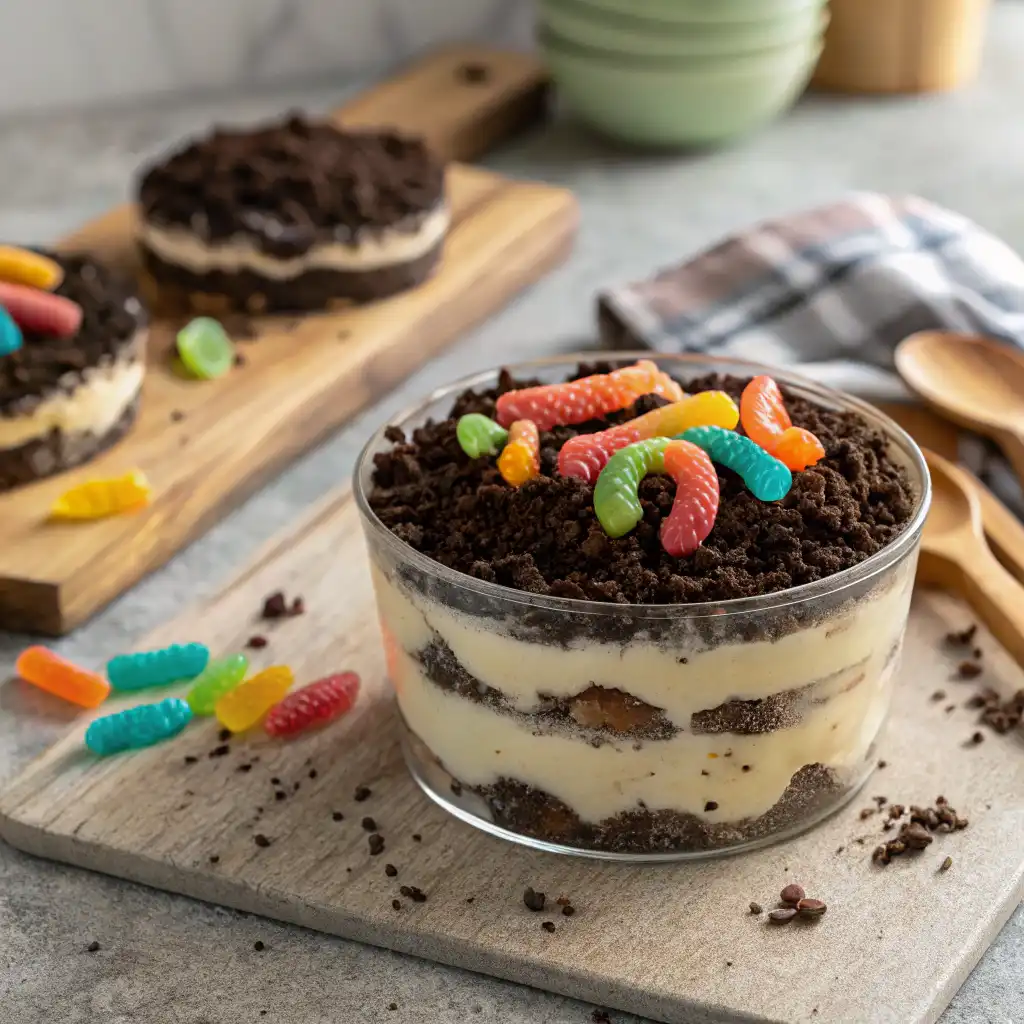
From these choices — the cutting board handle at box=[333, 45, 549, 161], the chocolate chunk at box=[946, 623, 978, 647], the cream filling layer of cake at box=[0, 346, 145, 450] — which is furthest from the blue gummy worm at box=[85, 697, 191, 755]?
the cutting board handle at box=[333, 45, 549, 161]

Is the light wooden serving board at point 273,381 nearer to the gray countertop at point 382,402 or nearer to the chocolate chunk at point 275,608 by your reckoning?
the gray countertop at point 382,402

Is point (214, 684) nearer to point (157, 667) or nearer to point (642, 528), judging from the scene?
point (157, 667)

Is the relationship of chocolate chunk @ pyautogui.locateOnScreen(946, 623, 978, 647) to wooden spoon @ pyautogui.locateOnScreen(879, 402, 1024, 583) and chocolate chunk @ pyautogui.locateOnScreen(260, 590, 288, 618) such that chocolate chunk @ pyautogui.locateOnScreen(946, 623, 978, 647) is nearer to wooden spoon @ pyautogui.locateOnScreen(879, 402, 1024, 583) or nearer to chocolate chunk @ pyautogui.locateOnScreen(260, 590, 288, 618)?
wooden spoon @ pyautogui.locateOnScreen(879, 402, 1024, 583)

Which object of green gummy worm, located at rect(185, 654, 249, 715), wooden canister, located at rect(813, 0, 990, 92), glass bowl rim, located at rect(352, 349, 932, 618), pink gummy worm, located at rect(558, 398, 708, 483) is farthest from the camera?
wooden canister, located at rect(813, 0, 990, 92)

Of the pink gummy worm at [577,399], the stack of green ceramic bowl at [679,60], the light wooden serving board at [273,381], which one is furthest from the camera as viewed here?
the stack of green ceramic bowl at [679,60]

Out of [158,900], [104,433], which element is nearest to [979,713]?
[158,900]

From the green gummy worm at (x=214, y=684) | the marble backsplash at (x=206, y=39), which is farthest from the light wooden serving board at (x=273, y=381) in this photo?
the marble backsplash at (x=206, y=39)
